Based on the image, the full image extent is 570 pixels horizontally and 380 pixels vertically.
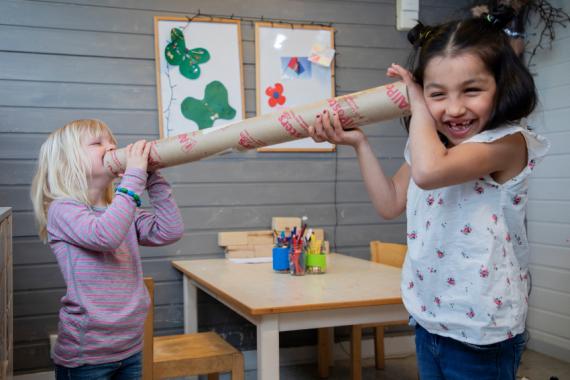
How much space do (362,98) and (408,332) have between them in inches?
108

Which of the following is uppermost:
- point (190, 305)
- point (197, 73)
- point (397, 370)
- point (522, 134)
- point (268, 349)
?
point (197, 73)

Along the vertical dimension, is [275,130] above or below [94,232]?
above

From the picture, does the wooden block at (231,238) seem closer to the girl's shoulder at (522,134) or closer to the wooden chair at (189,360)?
the wooden chair at (189,360)

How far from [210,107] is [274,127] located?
193 centimetres

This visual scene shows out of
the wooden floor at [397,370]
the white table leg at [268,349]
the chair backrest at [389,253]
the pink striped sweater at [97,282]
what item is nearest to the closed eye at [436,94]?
the pink striped sweater at [97,282]

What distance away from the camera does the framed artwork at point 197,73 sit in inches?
131

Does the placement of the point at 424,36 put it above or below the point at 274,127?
above

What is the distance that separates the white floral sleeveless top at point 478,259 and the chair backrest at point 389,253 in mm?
1720

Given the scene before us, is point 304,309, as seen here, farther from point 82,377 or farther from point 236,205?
A: point 236,205

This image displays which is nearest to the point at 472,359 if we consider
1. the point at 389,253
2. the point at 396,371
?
the point at 389,253

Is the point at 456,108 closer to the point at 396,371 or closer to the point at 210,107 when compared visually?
the point at 210,107

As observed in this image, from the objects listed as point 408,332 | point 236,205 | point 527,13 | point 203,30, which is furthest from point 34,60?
point 527,13

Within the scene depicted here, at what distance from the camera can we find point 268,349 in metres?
1.91

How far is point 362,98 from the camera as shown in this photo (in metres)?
1.39
